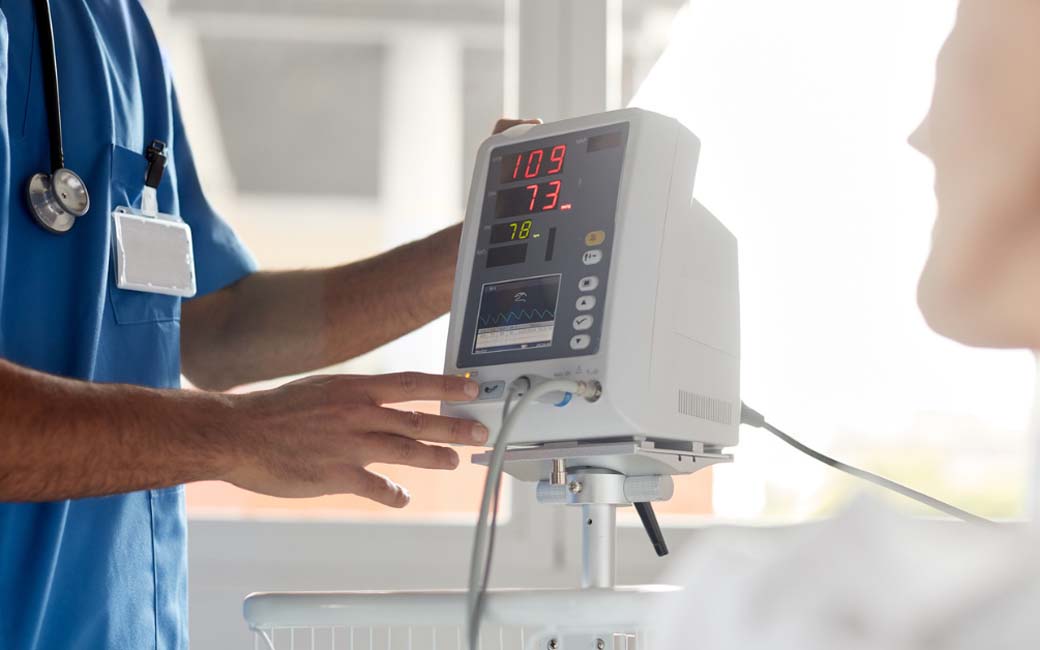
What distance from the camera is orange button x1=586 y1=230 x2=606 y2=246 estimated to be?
38.0 inches

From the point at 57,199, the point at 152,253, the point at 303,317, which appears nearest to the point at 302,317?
the point at 303,317

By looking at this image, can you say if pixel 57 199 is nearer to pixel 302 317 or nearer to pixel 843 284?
pixel 302 317

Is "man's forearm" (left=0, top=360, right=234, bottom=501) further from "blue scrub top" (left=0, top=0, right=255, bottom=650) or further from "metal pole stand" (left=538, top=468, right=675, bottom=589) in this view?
"metal pole stand" (left=538, top=468, right=675, bottom=589)

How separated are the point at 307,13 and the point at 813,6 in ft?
3.16

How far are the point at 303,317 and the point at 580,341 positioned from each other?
665 mm

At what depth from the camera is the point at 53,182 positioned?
1157 mm

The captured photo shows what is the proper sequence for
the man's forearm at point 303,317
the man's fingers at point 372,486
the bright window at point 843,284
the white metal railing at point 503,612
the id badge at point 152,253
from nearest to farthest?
the white metal railing at point 503,612 → the man's fingers at point 372,486 → the id badge at point 152,253 → the man's forearm at point 303,317 → the bright window at point 843,284

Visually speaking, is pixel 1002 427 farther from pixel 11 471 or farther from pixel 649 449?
pixel 11 471

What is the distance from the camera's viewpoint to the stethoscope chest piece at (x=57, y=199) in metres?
1.15

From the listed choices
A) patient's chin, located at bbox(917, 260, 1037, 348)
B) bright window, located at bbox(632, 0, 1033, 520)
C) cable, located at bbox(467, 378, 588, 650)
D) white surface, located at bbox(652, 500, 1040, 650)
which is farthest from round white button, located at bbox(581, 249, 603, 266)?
bright window, located at bbox(632, 0, 1033, 520)

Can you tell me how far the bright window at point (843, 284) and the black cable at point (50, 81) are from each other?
3.68ft

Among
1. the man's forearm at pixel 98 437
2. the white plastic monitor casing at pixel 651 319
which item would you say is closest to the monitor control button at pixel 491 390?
the white plastic monitor casing at pixel 651 319

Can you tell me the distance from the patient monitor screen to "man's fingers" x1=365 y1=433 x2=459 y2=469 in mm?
94

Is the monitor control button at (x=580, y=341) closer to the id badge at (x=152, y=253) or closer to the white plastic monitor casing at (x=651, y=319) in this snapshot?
the white plastic monitor casing at (x=651, y=319)
